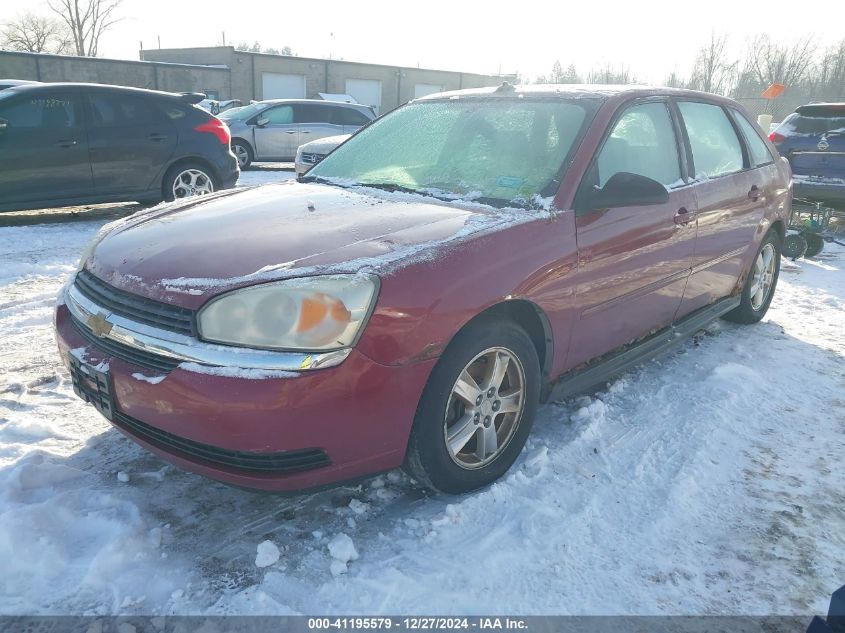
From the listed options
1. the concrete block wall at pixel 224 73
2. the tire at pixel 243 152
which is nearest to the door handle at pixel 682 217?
the tire at pixel 243 152

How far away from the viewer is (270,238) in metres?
2.39

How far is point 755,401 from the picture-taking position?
352 cm

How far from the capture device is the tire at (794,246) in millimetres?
6883

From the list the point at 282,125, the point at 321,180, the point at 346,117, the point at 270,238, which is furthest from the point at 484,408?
the point at 346,117

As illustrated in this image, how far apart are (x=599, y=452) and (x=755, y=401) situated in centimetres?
124

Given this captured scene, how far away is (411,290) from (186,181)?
645cm

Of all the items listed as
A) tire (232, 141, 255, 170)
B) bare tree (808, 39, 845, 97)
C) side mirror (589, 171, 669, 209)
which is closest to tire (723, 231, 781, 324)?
side mirror (589, 171, 669, 209)

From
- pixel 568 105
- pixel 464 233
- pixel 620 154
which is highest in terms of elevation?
pixel 568 105

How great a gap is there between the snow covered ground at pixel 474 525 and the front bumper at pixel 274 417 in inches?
12.8

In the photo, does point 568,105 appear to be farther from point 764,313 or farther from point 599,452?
point 764,313

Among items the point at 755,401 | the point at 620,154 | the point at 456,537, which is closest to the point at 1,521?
the point at 456,537

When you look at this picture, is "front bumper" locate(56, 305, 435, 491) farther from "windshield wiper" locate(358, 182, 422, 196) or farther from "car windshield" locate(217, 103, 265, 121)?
"car windshield" locate(217, 103, 265, 121)

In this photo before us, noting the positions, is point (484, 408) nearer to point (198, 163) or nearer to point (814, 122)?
point (198, 163)

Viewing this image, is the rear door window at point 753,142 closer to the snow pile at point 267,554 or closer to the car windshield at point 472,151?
the car windshield at point 472,151
